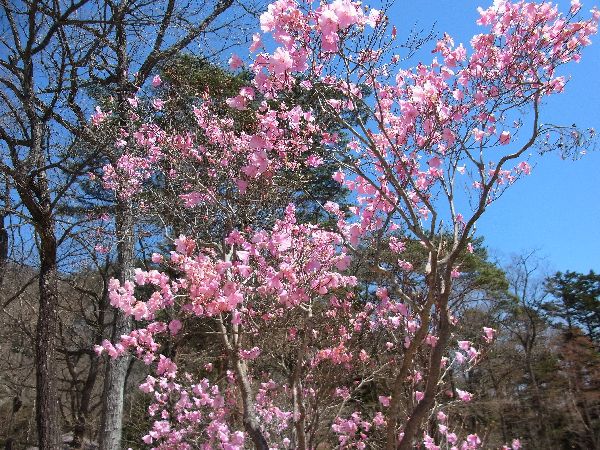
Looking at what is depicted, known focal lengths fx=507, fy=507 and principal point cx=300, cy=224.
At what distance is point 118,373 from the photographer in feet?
21.5

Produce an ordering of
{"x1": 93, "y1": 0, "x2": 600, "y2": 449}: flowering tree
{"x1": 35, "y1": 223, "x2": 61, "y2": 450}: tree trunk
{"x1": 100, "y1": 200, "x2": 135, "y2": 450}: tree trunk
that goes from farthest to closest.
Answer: {"x1": 100, "y1": 200, "x2": 135, "y2": 450}: tree trunk
{"x1": 35, "y1": 223, "x2": 61, "y2": 450}: tree trunk
{"x1": 93, "y1": 0, "x2": 600, "y2": 449}: flowering tree

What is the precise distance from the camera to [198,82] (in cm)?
716

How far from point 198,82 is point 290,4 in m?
4.37

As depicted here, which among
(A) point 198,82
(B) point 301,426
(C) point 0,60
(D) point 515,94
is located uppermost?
(A) point 198,82

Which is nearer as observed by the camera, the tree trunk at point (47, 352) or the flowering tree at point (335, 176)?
the flowering tree at point (335, 176)

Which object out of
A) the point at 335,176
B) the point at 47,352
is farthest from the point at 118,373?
the point at 335,176

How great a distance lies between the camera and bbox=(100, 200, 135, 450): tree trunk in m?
6.35

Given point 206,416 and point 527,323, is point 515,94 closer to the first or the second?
point 206,416

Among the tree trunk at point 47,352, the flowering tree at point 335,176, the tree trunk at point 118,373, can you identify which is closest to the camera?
the flowering tree at point 335,176

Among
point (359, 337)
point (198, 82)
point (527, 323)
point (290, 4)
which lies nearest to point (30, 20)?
point (198, 82)

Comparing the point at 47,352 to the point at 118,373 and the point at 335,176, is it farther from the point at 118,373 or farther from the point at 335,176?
the point at 335,176

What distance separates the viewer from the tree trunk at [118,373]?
635cm

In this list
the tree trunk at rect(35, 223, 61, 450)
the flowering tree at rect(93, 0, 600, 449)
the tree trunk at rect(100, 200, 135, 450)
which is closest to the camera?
the flowering tree at rect(93, 0, 600, 449)

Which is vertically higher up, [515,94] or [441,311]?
[515,94]
